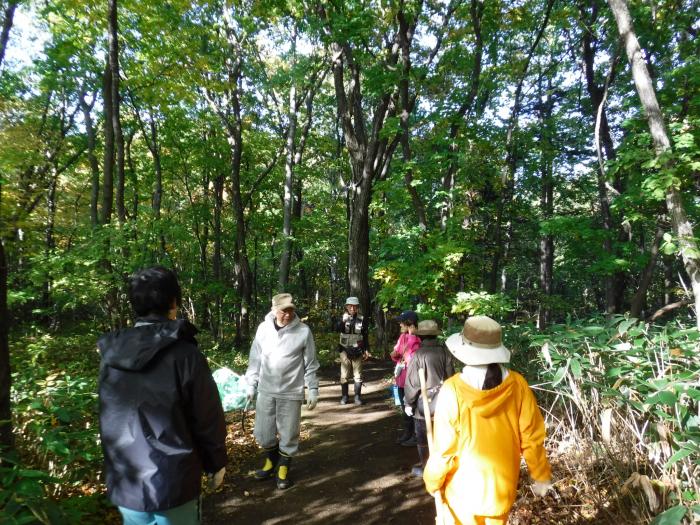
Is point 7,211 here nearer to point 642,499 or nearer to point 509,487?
point 509,487

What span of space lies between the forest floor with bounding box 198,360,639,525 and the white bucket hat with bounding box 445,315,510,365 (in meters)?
2.06

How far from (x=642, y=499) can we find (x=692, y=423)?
641 mm

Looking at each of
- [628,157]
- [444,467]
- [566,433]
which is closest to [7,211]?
[444,467]

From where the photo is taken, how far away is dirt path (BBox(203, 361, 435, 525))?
3.69 meters

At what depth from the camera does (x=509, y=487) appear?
2039 millimetres

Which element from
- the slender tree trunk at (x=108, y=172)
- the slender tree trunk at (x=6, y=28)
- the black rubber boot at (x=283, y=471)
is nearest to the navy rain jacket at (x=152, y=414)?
the black rubber boot at (x=283, y=471)

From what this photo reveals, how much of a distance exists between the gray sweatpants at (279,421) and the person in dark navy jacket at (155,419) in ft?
6.94

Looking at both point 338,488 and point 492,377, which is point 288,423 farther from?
point 492,377

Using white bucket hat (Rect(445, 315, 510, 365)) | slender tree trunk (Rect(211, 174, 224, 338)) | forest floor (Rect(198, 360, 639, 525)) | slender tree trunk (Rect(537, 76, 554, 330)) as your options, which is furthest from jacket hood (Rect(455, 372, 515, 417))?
slender tree trunk (Rect(211, 174, 224, 338))

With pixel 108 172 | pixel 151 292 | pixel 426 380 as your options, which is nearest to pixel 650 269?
pixel 426 380

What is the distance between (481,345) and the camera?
214cm

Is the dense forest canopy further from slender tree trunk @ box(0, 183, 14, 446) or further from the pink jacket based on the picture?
the pink jacket

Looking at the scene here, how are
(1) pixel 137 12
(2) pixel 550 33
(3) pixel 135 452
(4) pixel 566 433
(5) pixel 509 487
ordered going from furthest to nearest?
(2) pixel 550 33 → (1) pixel 137 12 → (4) pixel 566 433 → (5) pixel 509 487 → (3) pixel 135 452

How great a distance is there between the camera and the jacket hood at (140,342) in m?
1.82
